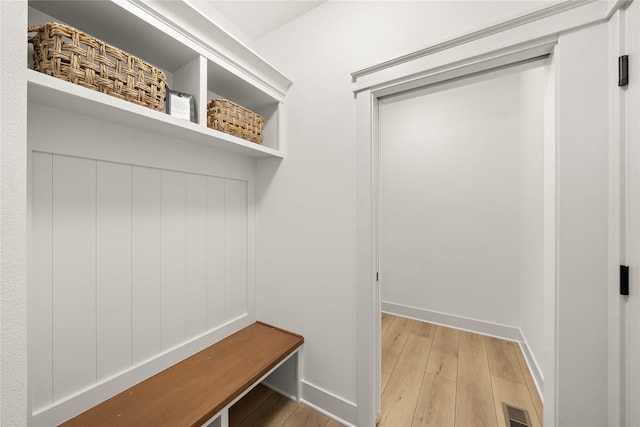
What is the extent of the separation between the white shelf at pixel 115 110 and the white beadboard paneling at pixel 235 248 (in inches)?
14.5

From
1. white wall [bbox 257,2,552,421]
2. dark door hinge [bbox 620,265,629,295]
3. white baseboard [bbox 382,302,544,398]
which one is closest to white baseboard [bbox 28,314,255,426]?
white wall [bbox 257,2,552,421]

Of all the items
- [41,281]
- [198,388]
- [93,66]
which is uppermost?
[93,66]

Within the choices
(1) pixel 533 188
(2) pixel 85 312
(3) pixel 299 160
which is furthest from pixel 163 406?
(1) pixel 533 188

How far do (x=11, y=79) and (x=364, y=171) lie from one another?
127 centimetres

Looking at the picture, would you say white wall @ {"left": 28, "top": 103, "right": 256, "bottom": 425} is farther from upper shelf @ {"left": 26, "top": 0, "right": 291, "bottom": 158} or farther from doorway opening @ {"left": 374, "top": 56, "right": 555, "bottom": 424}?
doorway opening @ {"left": 374, "top": 56, "right": 555, "bottom": 424}

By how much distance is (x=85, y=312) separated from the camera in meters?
1.04

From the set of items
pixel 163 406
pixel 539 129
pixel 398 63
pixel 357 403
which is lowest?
pixel 357 403

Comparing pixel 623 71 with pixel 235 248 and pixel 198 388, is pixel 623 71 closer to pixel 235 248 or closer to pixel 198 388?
pixel 235 248

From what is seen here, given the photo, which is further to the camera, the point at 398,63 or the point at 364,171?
the point at 364,171

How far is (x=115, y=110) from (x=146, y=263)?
71cm

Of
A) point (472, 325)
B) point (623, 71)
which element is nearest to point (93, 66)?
point (623, 71)

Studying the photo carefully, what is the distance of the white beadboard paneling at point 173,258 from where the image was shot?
130 centimetres

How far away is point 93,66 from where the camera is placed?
0.85m

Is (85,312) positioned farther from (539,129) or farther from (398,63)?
(539,129)
